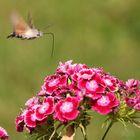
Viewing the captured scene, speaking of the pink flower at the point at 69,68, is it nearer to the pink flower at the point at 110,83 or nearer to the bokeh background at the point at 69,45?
the pink flower at the point at 110,83

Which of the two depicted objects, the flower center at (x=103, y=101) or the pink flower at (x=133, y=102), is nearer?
the flower center at (x=103, y=101)

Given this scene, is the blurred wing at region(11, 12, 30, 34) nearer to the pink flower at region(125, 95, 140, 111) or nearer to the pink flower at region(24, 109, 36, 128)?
the pink flower at region(24, 109, 36, 128)

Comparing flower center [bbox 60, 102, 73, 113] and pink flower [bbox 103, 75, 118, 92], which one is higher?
pink flower [bbox 103, 75, 118, 92]

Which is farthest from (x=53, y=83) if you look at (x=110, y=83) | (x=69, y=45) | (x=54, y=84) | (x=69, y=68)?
(x=69, y=45)

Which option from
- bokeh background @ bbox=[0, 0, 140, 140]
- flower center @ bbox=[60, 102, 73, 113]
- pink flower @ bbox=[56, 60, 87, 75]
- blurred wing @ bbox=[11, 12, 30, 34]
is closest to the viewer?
flower center @ bbox=[60, 102, 73, 113]

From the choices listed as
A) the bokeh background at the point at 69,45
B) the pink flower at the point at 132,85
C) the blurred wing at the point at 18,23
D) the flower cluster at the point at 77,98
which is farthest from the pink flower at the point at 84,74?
the bokeh background at the point at 69,45

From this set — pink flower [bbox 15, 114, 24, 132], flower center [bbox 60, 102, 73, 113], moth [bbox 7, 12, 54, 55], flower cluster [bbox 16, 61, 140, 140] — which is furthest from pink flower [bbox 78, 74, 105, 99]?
moth [bbox 7, 12, 54, 55]

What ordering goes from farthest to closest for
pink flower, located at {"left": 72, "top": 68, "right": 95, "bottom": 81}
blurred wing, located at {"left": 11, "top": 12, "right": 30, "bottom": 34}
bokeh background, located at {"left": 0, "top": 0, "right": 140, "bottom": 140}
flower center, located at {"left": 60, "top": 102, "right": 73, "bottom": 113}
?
bokeh background, located at {"left": 0, "top": 0, "right": 140, "bottom": 140} → blurred wing, located at {"left": 11, "top": 12, "right": 30, "bottom": 34} → pink flower, located at {"left": 72, "top": 68, "right": 95, "bottom": 81} → flower center, located at {"left": 60, "top": 102, "right": 73, "bottom": 113}
